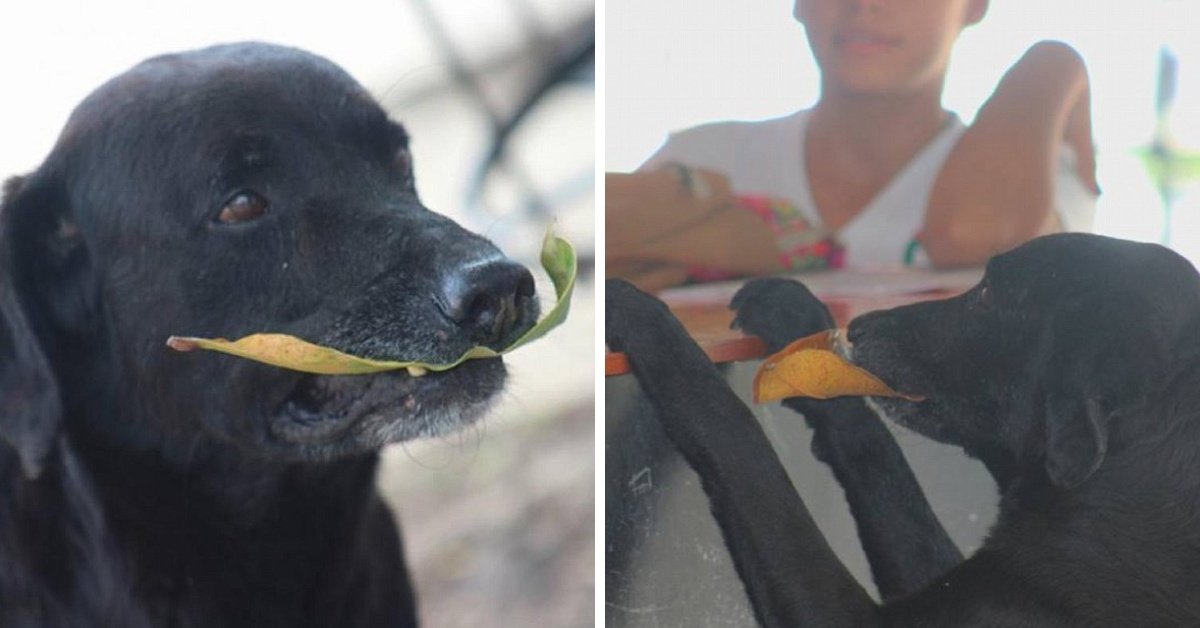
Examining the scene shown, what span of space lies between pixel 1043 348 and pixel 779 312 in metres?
0.51

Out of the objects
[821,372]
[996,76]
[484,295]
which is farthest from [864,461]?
[484,295]

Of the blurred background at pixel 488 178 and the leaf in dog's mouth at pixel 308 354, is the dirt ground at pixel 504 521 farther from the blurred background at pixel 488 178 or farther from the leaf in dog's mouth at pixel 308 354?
the leaf in dog's mouth at pixel 308 354

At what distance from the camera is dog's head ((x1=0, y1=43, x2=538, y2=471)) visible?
2238 millimetres

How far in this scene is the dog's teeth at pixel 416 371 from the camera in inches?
88.8

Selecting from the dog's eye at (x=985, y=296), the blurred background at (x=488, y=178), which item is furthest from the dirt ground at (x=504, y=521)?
the dog's eye at (x=985, y=296)

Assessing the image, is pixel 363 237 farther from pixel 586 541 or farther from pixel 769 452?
pixel 586 541

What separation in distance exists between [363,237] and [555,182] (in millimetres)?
918

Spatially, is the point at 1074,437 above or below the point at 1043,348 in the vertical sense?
below

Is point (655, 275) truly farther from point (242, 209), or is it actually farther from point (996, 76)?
point (242, 209)

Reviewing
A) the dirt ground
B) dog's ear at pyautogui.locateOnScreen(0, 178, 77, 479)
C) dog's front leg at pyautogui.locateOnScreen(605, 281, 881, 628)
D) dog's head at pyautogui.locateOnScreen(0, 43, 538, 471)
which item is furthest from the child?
dog's ear at pyautogui.locateOnScreen(0, 178, 77, 479)

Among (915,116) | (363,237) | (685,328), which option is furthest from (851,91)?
(363,237)

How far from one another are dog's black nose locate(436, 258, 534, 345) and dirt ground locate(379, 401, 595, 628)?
0.75m

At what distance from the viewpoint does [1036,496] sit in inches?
102

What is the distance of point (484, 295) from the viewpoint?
7.23 feet
